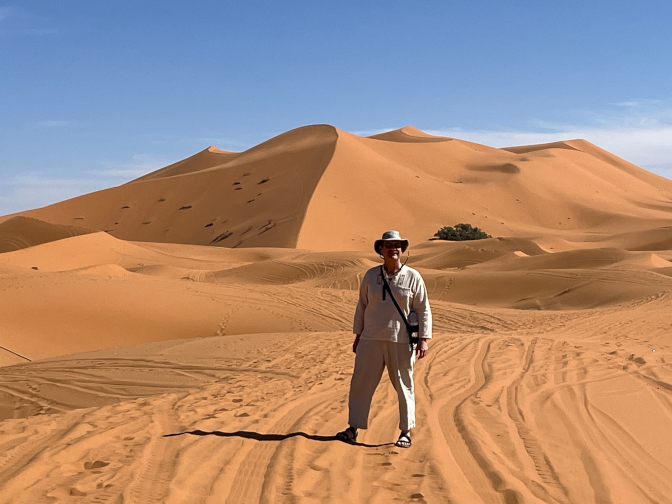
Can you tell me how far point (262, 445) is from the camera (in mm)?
5184

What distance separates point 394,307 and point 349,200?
46580 millimetres

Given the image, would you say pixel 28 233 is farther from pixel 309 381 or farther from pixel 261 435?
pixel 261 435

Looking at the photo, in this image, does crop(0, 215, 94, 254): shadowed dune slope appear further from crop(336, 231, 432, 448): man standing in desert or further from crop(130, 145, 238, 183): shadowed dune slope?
crop(130, 145, 238, 183): shadowed dune slope

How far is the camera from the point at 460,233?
44781 millimetres

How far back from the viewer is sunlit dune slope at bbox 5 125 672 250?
1927 inches

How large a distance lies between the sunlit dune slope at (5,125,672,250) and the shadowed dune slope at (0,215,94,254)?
1405 centimetres

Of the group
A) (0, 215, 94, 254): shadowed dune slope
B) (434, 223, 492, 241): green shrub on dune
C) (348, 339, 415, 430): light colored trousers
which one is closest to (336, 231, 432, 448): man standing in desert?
(348, 339, 415, 430): light colored trousers

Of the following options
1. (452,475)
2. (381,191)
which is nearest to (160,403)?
(452,475)

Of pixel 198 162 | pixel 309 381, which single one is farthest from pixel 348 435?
pixel 198 162

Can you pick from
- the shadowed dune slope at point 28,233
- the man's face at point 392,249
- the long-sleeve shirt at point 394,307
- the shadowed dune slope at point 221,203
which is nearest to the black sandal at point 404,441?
the long-sleeve shirt at point 394,307

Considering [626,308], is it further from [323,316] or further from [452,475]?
[452,475]

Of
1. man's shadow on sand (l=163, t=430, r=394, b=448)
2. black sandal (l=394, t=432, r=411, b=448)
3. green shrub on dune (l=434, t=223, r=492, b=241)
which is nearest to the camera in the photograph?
black sandal (l=394, t=432, r=411, b=448)

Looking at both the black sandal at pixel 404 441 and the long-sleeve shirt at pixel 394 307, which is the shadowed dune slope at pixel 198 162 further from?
the black sandal at pixel 404 441

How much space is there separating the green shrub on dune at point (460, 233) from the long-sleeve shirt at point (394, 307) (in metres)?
39.6
